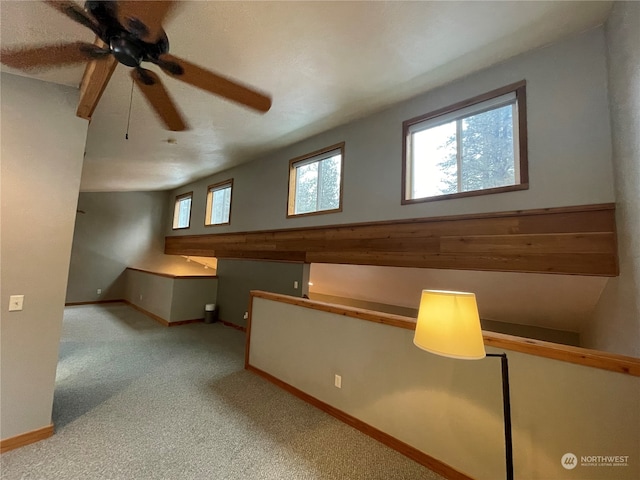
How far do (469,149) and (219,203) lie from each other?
552 cm

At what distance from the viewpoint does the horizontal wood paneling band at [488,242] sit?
6.89 feet

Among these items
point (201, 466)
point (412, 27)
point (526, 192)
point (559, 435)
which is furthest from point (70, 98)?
point (559, 435)

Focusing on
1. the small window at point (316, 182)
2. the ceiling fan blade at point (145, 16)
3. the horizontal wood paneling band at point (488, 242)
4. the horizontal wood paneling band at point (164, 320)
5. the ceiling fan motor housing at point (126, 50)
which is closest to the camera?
the ceiling fan blade at point (145, 16)

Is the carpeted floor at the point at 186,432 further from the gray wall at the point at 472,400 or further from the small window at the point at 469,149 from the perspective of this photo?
the small window at the point at 469,149

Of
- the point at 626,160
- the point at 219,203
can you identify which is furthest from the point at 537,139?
the point at 219,203

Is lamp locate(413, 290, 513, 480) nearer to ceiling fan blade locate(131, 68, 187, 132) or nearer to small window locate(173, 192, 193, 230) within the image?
ceiling fan blade locate(131, 68, 187, 132)

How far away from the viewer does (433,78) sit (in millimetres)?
2799

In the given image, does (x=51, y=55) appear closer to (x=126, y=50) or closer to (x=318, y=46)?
(x=126, y=50)

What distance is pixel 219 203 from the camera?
664cm

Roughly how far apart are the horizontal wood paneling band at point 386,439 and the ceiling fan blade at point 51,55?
3151 millimetres

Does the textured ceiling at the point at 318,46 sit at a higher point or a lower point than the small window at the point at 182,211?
higher

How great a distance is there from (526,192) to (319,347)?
93.6 inches

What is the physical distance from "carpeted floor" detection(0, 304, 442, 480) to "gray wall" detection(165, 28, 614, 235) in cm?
228

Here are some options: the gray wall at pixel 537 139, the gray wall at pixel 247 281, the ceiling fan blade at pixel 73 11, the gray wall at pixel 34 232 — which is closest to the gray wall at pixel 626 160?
the gray wall at pixel 537 139
